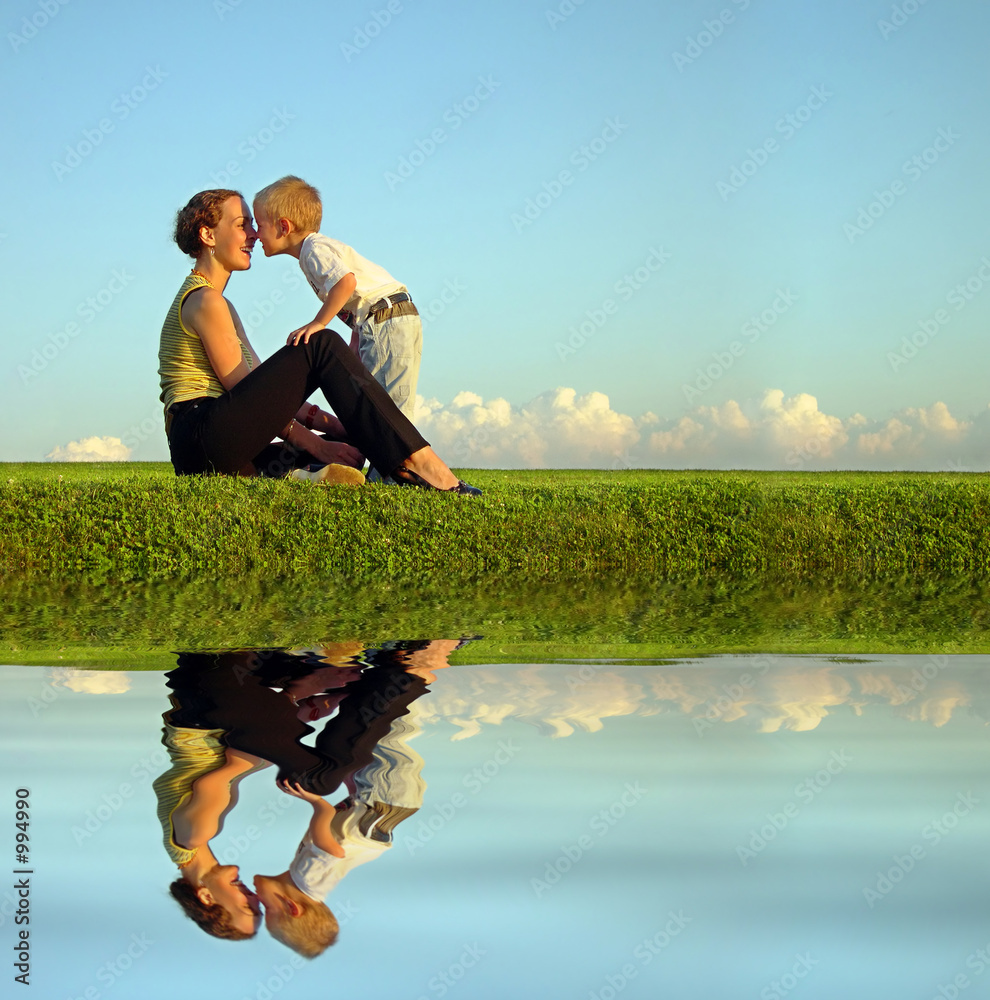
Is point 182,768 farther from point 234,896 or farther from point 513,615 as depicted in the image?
point 513,615

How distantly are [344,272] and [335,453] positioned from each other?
1173mm

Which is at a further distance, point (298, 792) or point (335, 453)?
point (335, 453)

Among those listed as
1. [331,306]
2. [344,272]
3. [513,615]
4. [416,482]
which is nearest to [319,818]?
[513,615]

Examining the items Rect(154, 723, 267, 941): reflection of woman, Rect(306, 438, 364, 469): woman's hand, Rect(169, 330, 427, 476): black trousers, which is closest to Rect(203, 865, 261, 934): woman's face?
Rect(154, 723, 267, 941): reflection of woman

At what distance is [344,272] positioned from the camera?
21.6 ft

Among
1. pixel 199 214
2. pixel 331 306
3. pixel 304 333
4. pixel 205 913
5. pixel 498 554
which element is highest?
pixel 199 214

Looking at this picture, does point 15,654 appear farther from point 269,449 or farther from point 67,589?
point 269,449

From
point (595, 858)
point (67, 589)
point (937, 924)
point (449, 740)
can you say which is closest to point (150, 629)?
point (67, 589)

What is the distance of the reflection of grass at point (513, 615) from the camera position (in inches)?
146

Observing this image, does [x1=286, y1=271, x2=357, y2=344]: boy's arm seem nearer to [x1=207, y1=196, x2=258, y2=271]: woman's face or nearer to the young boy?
the young boy

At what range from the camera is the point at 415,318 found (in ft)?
23.3

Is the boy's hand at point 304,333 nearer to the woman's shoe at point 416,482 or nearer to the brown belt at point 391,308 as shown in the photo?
the woman's shoe at point 416,482

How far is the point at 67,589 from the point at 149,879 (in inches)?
169

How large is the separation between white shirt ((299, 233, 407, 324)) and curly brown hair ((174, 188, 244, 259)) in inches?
27.1
